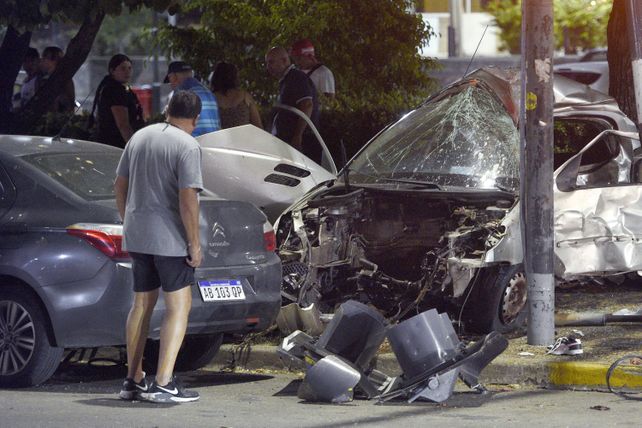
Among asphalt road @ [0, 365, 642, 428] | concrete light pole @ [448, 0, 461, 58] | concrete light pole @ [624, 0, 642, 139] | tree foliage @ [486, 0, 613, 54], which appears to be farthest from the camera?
A: tree foliage @ [486, 0, 613, 54]

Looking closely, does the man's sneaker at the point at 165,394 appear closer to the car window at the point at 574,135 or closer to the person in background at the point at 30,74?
the car window at the point at 574,135

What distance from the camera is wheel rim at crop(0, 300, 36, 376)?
8.02 m

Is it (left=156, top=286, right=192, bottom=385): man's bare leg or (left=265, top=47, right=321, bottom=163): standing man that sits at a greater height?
(left=265, top=47, right=321, bottom=163): standing man

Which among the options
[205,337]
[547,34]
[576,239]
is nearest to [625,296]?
[576,239]

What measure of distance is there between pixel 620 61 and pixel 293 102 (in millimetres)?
2928

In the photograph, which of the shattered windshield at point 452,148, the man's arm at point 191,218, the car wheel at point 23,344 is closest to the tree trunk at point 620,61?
the shattered windshield at point 452,148

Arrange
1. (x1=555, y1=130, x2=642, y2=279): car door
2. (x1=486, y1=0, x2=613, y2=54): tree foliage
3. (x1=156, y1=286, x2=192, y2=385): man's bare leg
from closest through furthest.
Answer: (x1=156, y1=286, x2=192, y2=385): man's bare leg
(x1=555, y1=130, x2=642, y2=279): car door
(x1=486, y1=0, x2=613, y2=54): tree foliage

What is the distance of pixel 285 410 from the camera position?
7.46 meters

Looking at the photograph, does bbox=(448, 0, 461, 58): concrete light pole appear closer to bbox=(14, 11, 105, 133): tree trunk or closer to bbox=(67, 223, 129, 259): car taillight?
bbox=(14, 11, 105, 133): tree trunk

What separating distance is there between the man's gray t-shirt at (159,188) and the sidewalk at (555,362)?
1.77 m

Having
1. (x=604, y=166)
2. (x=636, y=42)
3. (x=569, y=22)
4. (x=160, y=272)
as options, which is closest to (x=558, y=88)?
(x=604, y=166)

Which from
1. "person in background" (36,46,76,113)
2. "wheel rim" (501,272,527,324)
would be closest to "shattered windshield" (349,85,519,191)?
"wheel rim" (501,272,527,324)

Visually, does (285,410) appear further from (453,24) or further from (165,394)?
(453,24)

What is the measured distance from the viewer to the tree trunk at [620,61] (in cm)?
1239
